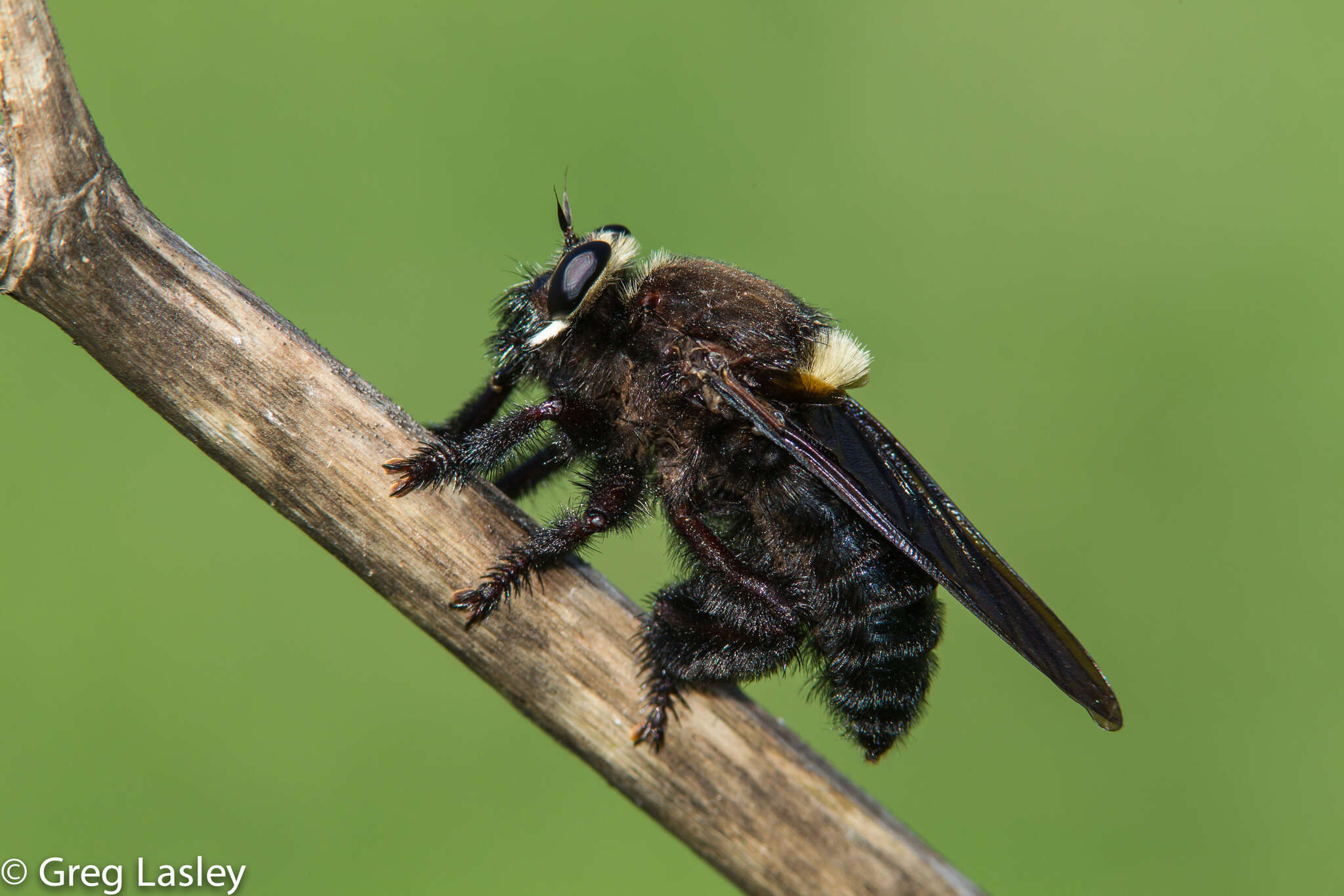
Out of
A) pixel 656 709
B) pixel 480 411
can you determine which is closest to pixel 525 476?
pixel 480 411

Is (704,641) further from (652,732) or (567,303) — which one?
(567,303)

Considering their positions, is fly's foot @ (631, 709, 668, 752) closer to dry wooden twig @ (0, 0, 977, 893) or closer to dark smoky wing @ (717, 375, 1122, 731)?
dry wooden twig @ (0, 0, 977, 893)

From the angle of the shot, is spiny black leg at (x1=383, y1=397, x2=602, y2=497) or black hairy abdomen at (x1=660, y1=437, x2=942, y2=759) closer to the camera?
spiny black leg at (x1=383, y1=397, x2=602, y2=497)

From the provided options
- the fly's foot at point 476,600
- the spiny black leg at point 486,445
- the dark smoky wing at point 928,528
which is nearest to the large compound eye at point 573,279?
the spiny black leg at point 486,445

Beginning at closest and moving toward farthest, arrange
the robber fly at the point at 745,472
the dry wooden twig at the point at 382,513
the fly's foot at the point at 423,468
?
the dry wooden twig at the point at 382,513
the fly's foot at the point at 423,468
the robber fly at the point at 745,472

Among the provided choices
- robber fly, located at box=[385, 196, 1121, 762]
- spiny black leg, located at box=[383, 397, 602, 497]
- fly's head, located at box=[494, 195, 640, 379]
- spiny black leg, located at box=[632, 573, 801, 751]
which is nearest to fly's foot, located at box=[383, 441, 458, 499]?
spiny black leg, located at box=[383, 397, 602, 497]

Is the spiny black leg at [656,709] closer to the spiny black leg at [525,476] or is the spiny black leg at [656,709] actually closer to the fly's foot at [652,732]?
the fly's foot at [652,732]
